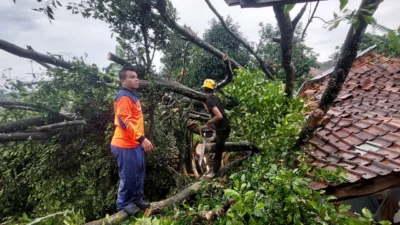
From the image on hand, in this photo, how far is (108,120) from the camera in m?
4.26

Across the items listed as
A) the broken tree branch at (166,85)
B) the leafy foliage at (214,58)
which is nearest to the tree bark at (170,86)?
the broken tree branch at (166,85)

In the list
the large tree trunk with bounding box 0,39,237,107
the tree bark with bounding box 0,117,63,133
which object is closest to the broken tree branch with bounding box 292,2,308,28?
the large tree trunk with bounding box 0,39,237,107

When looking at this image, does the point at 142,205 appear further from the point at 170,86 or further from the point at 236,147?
the point at 236,147

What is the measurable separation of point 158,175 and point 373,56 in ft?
22.7

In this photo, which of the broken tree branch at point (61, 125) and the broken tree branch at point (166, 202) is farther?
the broken tree branch at point (61, 125)

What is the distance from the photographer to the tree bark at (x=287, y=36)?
12.6 ft

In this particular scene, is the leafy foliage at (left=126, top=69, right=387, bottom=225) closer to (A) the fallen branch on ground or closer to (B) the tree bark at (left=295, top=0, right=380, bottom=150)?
(A) the fallen branch on ground

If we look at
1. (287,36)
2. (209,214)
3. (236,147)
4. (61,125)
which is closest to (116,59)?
(61,125)

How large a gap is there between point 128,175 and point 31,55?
2.24 meters

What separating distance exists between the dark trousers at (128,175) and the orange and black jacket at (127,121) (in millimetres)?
89

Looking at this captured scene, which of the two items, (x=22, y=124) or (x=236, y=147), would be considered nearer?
(x=22, y=124)

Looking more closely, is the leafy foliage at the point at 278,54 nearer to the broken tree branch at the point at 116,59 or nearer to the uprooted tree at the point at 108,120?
the uprooted tree at the point at 108,120

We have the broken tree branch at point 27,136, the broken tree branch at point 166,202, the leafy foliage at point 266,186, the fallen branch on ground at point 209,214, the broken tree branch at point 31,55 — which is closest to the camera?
the leafy foliage at point 266,186

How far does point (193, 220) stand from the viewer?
252 cm
